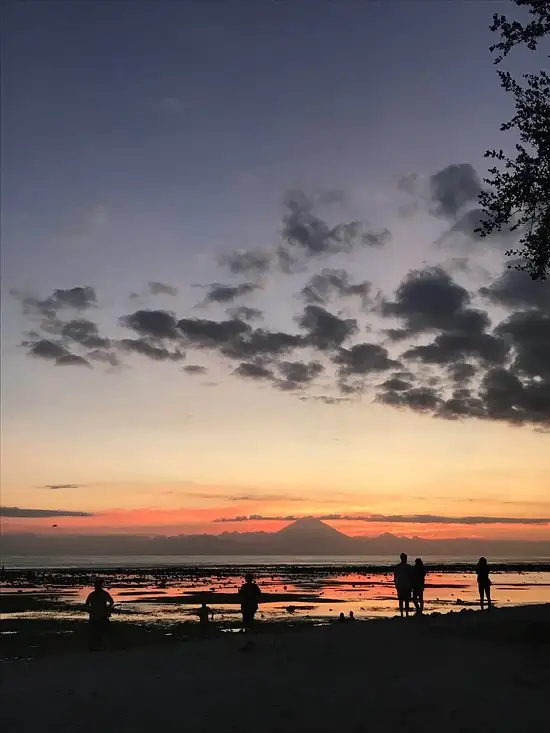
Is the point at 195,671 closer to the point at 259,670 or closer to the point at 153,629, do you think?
the point at 259,670

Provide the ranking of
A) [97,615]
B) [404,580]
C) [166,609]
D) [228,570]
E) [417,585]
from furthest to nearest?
[228,570]
[166,609]
[417,585]
[404,580]
[97,615]

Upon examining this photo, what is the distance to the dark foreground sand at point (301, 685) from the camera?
38.1ft

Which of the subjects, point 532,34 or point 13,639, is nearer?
point 532,34

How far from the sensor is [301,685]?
14117 millimetres

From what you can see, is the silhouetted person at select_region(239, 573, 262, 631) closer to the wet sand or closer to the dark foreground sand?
the dark foreground sand

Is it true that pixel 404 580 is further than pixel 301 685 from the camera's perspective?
Yes

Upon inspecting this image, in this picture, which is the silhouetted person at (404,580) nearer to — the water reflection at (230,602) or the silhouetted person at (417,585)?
the silhouetted person at (417,585)

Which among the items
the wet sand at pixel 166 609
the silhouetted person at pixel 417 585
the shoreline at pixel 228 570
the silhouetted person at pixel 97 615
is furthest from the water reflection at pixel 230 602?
A: the shoreline at pixel 228 570

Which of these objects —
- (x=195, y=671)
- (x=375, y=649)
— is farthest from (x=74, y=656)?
(x=375, y=649)

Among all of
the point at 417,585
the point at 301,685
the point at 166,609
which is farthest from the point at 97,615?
the point at 166,609

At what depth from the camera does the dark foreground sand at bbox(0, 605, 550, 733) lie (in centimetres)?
1160

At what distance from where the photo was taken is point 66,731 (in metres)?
11.3

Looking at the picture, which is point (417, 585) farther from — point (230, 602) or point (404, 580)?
point (230, 602)

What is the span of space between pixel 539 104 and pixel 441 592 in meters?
57.2
